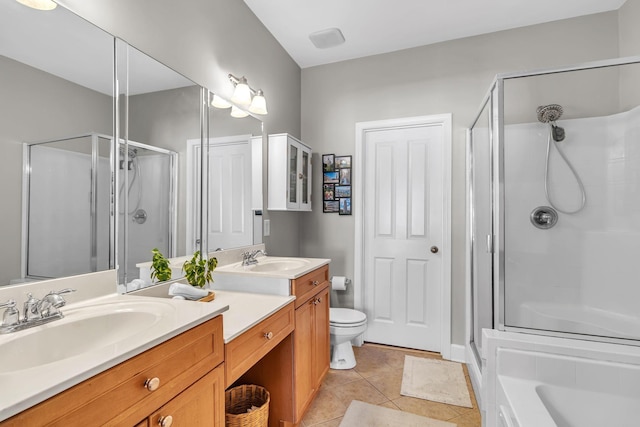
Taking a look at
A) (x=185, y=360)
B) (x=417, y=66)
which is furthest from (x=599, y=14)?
(x=185, y=360)

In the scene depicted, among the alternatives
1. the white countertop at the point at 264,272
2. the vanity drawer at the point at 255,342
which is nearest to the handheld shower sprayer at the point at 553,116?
the white countertop at the point at 264,272

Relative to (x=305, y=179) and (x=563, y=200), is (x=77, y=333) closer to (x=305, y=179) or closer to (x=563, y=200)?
(x=305, y=179)

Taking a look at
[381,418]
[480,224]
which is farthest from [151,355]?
[480,224]

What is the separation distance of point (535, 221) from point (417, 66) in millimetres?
1636

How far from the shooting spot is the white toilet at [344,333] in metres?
2.34

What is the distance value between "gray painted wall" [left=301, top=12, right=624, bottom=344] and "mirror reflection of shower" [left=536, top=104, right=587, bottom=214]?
2.21ft

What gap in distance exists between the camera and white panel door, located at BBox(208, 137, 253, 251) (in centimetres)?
190

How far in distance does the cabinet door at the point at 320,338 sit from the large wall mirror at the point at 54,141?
1.21 metres

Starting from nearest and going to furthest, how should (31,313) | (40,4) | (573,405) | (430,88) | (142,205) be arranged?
(31,313), (40,4), (573,405), (142,205), (430,88)

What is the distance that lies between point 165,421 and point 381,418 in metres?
1.41

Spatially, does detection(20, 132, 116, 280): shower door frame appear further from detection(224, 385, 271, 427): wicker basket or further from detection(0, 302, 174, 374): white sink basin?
detection(224, 385, 271, 427): wicker basket

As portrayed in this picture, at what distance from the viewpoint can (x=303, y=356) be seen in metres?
1.76

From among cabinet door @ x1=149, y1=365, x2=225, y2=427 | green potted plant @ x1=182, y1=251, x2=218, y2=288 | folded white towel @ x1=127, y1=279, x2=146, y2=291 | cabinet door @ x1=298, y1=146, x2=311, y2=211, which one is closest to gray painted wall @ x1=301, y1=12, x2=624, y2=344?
cabinet door @ x1=298, y1=146, x2=311, y2=211

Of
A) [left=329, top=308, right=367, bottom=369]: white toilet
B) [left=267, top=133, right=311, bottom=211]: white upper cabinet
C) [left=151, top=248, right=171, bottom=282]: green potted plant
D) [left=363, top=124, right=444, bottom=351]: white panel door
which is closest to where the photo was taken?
[left=151, top=248, right=171, bottom=282]: green potted plant
